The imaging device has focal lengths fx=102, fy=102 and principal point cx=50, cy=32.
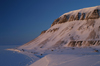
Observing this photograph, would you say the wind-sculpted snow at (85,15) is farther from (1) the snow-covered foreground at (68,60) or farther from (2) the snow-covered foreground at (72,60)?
(2) the snow-covered foreground at (72,60)

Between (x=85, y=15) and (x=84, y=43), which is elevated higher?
(x=85, y=15)

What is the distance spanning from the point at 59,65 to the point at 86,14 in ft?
103

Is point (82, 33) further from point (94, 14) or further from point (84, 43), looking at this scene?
point (94, 14)

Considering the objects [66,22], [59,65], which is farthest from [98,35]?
[59,65]

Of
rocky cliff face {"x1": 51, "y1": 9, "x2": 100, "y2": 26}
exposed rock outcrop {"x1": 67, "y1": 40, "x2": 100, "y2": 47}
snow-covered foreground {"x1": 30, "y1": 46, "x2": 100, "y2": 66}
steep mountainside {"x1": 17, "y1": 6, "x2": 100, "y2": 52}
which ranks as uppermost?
rocky cliff face {"x1": 51, "y1": 9, "x2": 100, "y2": 26}

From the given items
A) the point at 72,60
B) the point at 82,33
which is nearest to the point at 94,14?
the point at 82,33

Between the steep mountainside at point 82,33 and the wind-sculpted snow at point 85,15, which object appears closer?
the steep mountainside at point 82,33

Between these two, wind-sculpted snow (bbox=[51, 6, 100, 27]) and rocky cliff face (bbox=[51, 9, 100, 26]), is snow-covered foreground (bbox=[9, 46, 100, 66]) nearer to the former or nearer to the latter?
rocky cliff face (bbox=[51, 9, 100, 26])

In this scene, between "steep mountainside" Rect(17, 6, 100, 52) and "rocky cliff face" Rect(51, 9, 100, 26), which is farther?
"rocky cliff face" Rect(51, 9, 100, 26)

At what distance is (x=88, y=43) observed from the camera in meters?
24.1

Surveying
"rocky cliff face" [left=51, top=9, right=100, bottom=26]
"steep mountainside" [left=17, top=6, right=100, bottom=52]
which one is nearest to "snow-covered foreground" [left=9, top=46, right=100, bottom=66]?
"steep mountainside" [left=17, top=6, right=100, bottom=52]

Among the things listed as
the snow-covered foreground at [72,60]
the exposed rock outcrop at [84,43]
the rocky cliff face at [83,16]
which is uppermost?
the rocky cliff face at [83,16]

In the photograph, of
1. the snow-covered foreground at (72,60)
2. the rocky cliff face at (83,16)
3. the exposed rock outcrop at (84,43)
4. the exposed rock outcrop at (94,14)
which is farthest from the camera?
the rocky cliff face at (83,16)

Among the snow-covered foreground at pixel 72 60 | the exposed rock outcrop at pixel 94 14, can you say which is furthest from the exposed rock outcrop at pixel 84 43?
the snow-covered foreground at pixel 72 60
